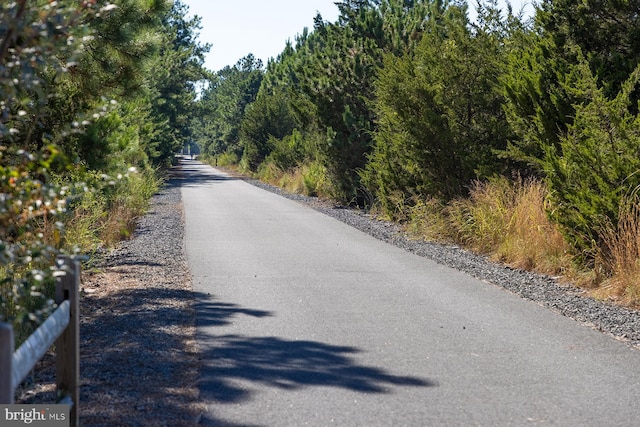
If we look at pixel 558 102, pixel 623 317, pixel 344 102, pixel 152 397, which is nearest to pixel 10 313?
pixel 152 397

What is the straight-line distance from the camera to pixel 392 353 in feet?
22.7

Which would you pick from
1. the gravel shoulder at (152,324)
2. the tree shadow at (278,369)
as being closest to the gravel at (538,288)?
the gravel shoulder at (152,324)

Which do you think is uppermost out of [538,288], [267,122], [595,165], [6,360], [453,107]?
[267,122]

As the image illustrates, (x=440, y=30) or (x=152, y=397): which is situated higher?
(x=440, y=30)

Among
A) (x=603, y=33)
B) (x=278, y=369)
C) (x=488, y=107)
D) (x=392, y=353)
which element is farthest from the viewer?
(x=488, y=107)

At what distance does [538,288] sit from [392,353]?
4.01 metres

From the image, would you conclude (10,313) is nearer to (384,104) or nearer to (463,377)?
(463,377)

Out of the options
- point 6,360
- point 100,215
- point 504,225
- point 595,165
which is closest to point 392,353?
point 100,215

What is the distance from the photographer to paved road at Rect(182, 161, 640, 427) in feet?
17.6

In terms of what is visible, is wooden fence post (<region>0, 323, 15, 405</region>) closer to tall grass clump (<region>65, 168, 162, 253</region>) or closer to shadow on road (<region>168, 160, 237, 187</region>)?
tall grass clump (<region>65, 168, 162, 253</region>)

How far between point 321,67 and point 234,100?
48.0m

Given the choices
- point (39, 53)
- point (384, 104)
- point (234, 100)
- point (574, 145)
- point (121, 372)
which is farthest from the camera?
point (234, 100)

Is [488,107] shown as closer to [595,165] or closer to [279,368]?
[595,165]

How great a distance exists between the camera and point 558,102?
478 inches
